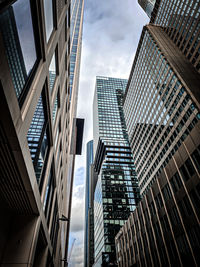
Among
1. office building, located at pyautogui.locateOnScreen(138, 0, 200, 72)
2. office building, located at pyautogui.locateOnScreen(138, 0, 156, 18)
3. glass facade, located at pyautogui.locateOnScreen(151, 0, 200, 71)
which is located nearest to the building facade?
office building, located at pyautogui.locateOnScreen(138, 0, 200, 72)

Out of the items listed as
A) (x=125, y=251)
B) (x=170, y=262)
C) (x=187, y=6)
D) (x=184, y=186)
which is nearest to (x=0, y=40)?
(x=184, y=186)

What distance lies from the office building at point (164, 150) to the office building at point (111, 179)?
59.3 feet

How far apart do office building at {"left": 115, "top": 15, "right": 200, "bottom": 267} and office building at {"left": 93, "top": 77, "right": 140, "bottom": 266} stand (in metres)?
18.1

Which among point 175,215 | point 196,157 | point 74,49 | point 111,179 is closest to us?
point 196,157

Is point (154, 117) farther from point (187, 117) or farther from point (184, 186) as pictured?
point (184, 186)

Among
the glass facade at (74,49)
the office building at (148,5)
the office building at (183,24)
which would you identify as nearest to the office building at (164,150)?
the office building at (183,24)

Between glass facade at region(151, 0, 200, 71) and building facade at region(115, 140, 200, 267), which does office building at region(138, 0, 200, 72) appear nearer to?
glass facade at region(151, 0, 200, 71)

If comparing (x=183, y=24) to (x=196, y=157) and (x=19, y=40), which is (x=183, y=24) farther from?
(x=19, y=40)

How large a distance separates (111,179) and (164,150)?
4326 centimetres

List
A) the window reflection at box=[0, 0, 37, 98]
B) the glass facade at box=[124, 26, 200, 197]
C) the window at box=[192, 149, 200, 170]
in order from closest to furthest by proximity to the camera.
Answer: the window reflection at box=[0, 0, 37, 98] < the window at box=[192, 149, 200, 170] < the glass facade at box=[124, 26, 200, 197]

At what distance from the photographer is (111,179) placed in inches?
3575

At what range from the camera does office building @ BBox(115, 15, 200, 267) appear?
20297 millimetres

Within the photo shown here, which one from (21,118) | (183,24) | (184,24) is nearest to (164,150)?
(184,24)

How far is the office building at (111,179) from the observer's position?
71.9 m
